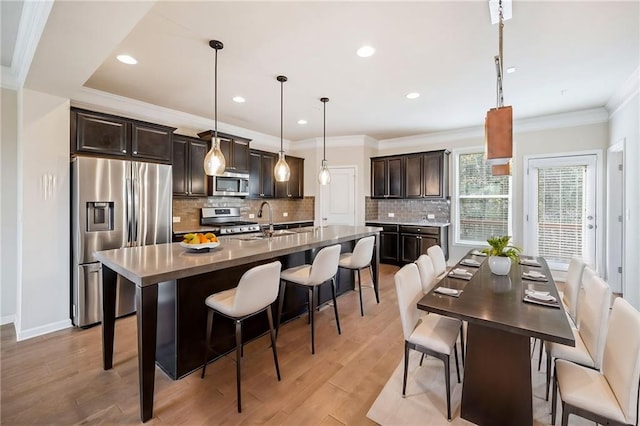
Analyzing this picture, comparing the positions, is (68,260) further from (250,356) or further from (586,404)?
(586,404)

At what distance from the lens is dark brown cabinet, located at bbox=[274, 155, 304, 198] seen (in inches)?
244

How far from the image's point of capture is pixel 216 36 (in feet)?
8.13

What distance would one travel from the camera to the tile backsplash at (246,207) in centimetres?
476

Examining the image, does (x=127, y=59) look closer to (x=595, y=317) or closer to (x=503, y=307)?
(x=503, y=307)

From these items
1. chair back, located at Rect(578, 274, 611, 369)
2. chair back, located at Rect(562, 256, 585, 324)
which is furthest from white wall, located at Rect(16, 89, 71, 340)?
chair back, located at Rect(562, 256, 585, 324)

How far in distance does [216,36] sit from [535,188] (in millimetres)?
5323

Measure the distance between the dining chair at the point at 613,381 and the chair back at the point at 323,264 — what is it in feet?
5.56

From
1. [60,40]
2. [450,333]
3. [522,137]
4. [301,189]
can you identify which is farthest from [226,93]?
[522,137]

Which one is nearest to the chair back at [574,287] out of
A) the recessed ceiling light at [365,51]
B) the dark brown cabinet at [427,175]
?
the recessed ceiling light at [365,51]

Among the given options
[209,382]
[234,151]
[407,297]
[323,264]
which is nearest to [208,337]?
[209,382]

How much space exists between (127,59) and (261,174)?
3062mm

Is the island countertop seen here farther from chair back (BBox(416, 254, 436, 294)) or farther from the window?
the window

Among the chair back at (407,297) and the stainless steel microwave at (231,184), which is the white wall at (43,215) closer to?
the stainless steel microwave at (231,184)

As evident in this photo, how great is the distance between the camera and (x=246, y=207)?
577 cm
